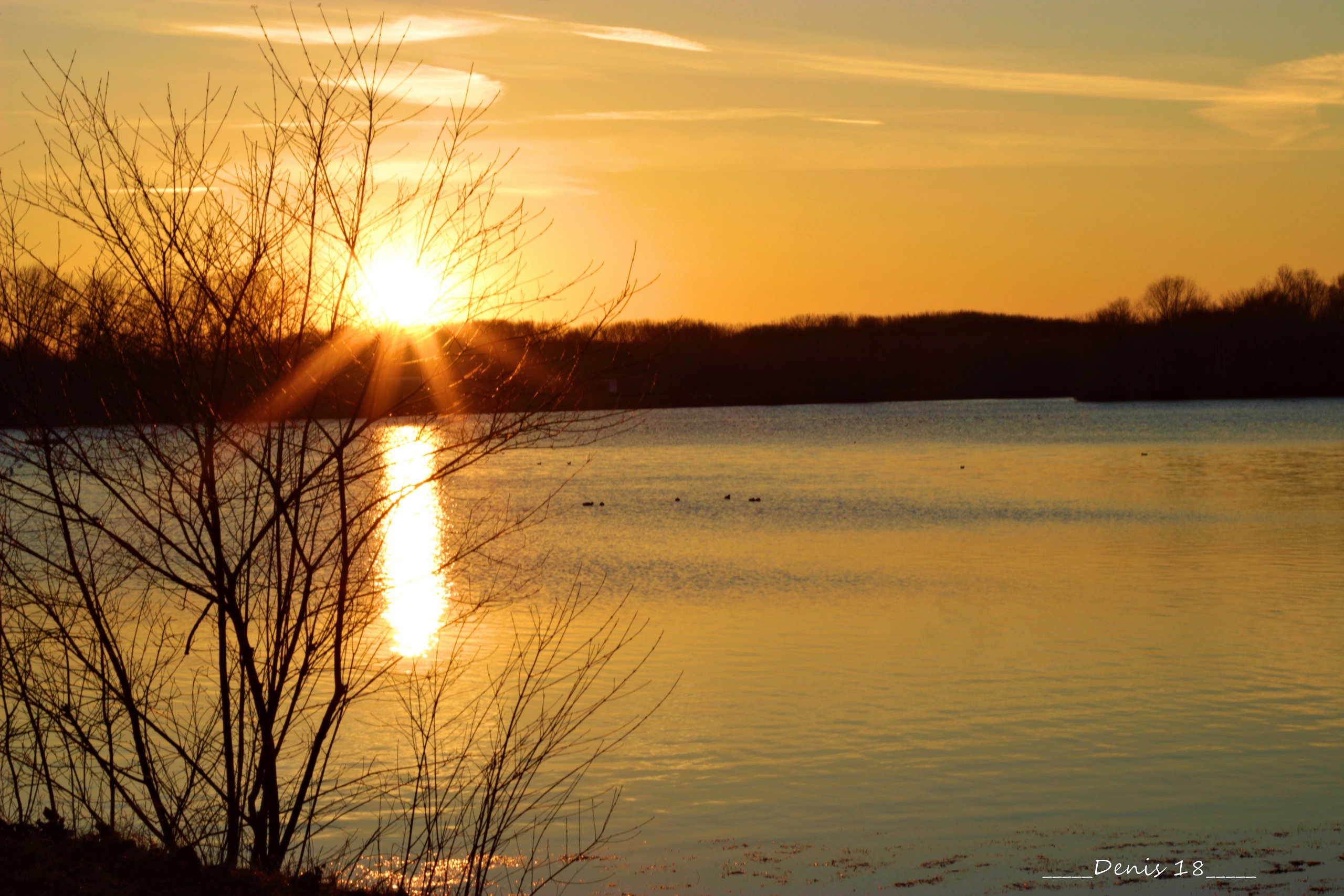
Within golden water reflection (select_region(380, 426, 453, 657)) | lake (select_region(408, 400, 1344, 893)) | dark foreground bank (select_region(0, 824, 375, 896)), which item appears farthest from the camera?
lake (select_region(408, 400, 1344, 893))

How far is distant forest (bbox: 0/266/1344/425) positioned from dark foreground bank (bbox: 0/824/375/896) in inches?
76.7

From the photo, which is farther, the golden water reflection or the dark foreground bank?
the golden water reflection

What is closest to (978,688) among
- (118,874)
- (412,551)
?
(118,874)

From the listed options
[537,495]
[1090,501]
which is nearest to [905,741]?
[1090,501]

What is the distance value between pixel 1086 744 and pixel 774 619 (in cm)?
643

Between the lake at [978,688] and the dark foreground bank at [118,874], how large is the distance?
249cm

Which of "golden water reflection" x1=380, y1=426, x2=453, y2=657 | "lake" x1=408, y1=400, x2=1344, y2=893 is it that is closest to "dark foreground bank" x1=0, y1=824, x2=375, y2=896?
"golden water reflection" x1=380, y1=426, x2=453, y2=657

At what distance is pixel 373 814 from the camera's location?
858 centimetres

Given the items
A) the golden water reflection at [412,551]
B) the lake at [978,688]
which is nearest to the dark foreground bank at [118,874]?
the golden water reflection at [412,551]

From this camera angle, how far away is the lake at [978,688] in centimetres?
779

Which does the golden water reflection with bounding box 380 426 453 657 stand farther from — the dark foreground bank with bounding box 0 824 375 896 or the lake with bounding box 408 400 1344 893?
the lake with bounding box 408 400 1344 893

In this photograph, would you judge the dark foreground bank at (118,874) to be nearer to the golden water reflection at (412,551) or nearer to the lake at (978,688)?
the golden water reflection at (412,551)

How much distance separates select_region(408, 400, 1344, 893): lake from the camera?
7.79 metres

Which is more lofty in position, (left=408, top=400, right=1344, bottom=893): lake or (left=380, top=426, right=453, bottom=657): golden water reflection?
(left=380, top=426, right=453, bottom=657): golden water reflection
